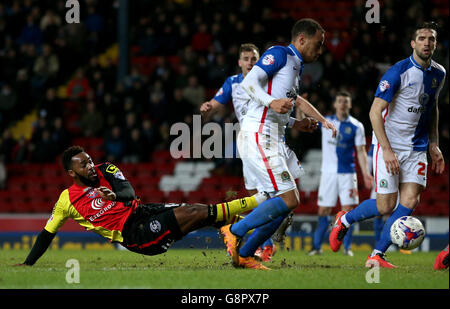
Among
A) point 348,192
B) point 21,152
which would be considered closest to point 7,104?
point 21,152

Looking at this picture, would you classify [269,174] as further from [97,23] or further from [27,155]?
[97,23]

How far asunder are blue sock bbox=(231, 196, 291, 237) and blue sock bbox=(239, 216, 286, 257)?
94 mm

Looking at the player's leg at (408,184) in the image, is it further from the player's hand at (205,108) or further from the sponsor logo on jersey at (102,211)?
the sponsor logo on jersey at (102,211)

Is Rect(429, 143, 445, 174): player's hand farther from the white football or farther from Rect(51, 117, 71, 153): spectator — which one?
Rect(51, 117, 71, 153): spectator

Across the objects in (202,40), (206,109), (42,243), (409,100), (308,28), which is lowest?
(42,243)

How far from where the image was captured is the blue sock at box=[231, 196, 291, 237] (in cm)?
637

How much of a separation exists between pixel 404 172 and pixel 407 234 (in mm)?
616

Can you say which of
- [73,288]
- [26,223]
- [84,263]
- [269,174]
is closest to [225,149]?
[26,223]

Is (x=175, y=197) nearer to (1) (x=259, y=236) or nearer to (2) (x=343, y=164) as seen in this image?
(2) (x=343, y=164)

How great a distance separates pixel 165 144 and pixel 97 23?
4.06 m

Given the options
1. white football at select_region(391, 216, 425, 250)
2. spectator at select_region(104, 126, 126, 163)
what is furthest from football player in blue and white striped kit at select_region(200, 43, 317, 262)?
spectator at select_region(104, 126, 126, 163)

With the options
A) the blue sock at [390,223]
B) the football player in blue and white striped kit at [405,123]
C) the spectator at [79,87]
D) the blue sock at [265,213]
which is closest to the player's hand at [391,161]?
the football player in blue and white striped kit at [405,123]

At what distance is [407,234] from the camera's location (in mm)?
6684

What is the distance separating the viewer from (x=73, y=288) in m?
5.23
